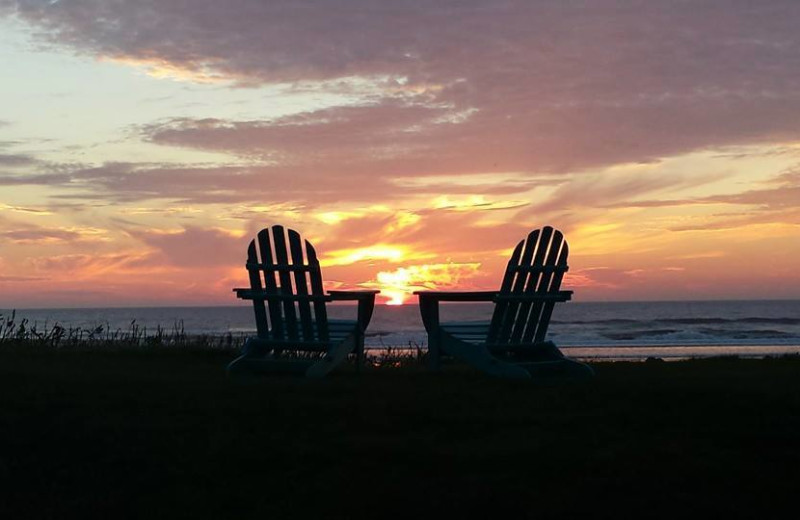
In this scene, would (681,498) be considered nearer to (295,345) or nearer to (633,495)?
(633,495)

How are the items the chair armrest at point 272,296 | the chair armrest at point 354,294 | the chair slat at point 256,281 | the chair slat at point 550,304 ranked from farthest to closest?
1. the chair slat at point 550,304
2. the chair armrest at point 354,294
3. the chair slat at point 256,281
4. the chair armrest at point 272,296

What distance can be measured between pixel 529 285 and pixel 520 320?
0.39 metres

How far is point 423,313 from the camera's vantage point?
9.12m

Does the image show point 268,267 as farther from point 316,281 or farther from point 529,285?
point 529,285

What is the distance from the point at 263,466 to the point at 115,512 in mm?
892

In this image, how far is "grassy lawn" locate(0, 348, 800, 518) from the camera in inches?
145

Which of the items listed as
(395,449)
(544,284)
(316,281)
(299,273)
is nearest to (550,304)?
(544,284)

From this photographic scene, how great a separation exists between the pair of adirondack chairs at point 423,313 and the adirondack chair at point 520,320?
11 mm

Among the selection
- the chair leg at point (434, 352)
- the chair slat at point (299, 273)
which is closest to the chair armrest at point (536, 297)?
the chair leg at point (434, 352)

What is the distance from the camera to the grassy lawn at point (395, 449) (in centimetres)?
368

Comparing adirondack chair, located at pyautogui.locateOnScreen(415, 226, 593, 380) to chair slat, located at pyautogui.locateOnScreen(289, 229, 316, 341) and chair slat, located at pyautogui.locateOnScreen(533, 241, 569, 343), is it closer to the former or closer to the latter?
chair slat, located at pyautogui.locateOnScreen(533, 241, 569, 343)

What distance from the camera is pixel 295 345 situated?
8883mm

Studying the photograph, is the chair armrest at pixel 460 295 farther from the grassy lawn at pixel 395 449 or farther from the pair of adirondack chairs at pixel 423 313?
the grassy lawn at pixel 395 449

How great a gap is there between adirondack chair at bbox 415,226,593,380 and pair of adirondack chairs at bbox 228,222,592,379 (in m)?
0.01
